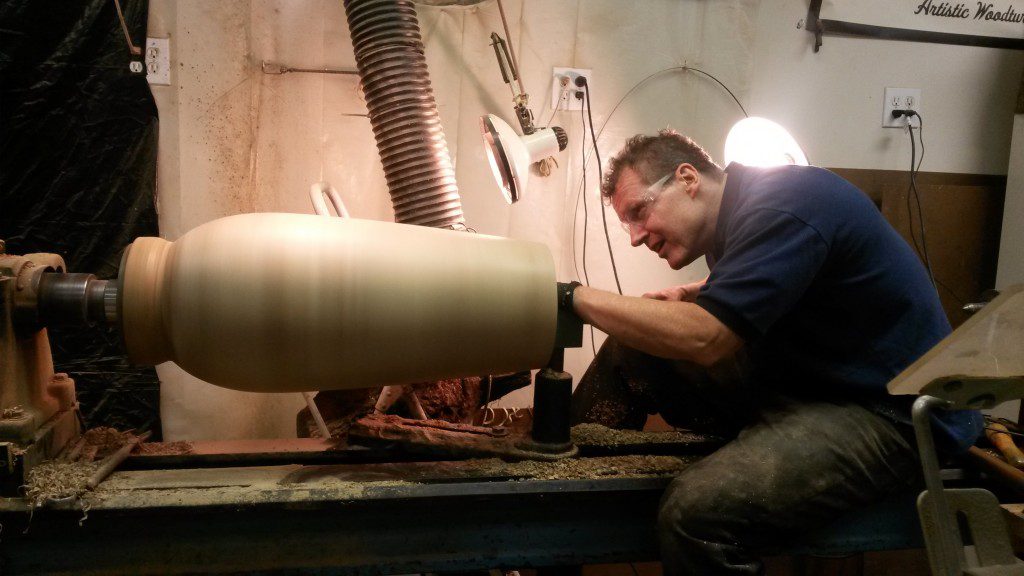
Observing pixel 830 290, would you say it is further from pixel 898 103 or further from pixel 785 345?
pixel 898 103

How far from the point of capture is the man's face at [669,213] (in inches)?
58.2

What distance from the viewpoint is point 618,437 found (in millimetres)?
1432

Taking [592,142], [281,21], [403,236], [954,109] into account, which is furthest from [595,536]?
[954,109]

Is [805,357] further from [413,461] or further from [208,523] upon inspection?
[208,523]

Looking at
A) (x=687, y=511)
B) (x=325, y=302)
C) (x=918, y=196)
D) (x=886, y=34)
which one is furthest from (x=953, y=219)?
(x=325, y=302)

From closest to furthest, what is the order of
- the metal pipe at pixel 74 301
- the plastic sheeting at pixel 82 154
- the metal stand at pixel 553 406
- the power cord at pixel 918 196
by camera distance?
the metal pipe at pixel 74 301
the metal stand at pixel 553 406
the plastic sheeting at pixel 82 154
the power cord at pixel 918 196

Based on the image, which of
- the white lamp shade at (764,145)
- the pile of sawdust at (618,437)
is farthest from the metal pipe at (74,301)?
the white lamp shade at (764,145)

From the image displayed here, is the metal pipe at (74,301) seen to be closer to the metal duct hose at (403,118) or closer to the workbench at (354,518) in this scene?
the workbench at (354,518)

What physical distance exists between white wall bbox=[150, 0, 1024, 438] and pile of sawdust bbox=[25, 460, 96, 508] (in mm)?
986

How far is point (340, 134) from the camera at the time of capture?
2168 millimetres

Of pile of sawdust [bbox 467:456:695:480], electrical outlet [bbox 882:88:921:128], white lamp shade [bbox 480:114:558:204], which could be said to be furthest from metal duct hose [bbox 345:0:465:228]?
electrical outlet [bbox 882:88:921:128]

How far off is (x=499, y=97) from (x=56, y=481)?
1686 mm

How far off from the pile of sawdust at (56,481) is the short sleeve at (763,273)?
117 cm

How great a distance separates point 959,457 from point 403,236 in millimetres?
1309
